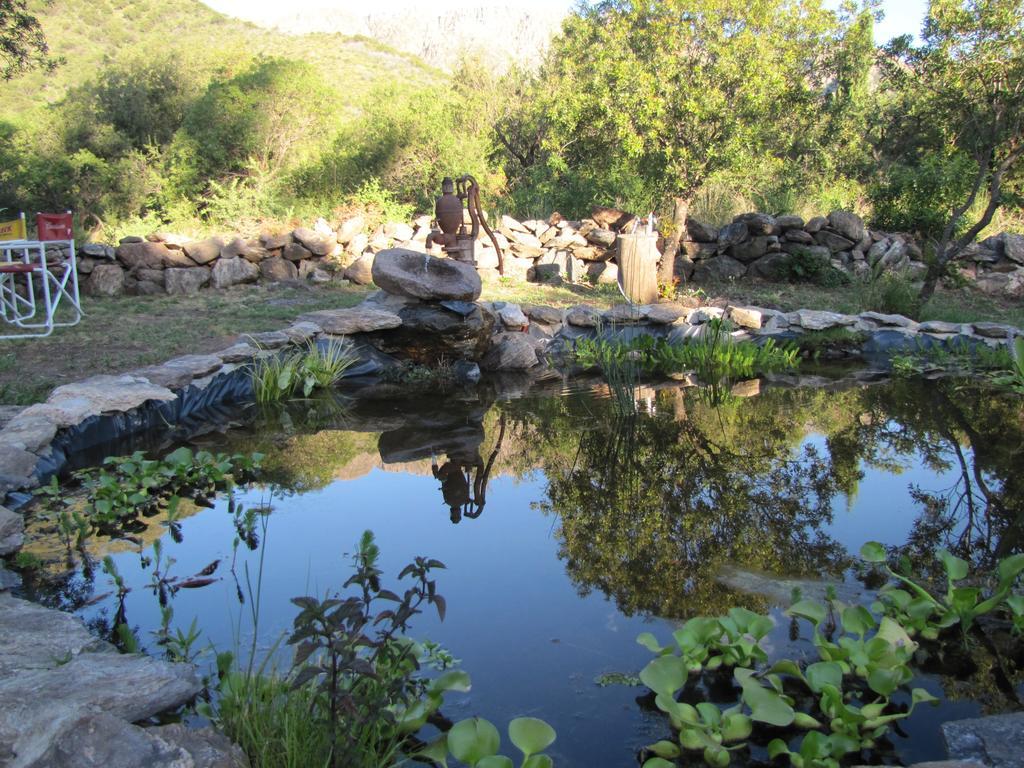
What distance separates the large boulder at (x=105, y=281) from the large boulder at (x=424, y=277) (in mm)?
3603

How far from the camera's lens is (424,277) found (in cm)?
659

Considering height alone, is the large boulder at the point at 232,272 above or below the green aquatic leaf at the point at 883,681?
above

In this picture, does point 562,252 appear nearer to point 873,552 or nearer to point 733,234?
point 733,234

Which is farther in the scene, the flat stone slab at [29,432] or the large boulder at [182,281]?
the large boulder at [182,281]

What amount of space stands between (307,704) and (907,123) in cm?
1151

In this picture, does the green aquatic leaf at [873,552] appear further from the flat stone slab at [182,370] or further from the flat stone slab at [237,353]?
the flat stone slab at [237,353]

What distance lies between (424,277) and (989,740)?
17.5 feet

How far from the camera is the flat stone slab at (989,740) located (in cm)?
178

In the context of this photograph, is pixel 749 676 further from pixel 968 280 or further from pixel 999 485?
pixel 968 280

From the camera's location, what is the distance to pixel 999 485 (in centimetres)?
400

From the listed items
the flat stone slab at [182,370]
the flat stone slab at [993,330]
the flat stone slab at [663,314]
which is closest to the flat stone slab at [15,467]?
the flat stone slab at [182,370]

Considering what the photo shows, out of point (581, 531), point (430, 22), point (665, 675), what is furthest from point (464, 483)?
point (430, 22)

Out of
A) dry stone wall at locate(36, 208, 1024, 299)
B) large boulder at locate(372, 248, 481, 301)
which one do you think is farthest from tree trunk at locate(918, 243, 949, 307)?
large boulder at locate(372, 248, 481, 301)

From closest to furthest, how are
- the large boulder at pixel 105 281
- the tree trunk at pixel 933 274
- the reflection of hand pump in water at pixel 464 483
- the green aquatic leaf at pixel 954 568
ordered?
the green aquatic leaf at pixel 954 568 < the reflection of hand pump in water at pixel 464 483 < the tree trunk at pixel 933 274 < the large boulder at pixel 105 281
